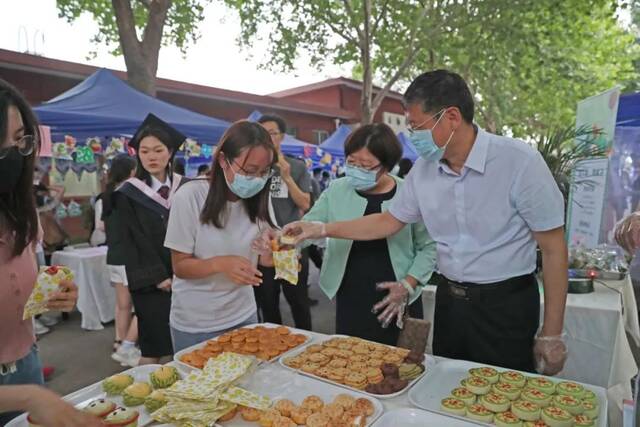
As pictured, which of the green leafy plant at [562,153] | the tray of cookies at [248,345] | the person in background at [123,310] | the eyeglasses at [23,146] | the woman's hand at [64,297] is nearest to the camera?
the eyeglasses at [23,146]

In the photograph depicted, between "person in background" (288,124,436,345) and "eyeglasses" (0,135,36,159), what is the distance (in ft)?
4.57

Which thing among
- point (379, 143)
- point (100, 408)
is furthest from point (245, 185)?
point (100, 408)

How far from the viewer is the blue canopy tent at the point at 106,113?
15.7ft

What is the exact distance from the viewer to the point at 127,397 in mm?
1391

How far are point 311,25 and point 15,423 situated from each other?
37.4 feet

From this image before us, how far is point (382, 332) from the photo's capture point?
2.30 m

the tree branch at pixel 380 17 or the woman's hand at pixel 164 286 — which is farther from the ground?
the tree branch at pixel 380 17

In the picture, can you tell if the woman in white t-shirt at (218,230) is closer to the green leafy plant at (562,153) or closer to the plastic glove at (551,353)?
the plastic glove at (551,353)

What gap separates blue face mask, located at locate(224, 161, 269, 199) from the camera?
1.93 m

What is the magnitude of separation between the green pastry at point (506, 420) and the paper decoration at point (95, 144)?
5.30m

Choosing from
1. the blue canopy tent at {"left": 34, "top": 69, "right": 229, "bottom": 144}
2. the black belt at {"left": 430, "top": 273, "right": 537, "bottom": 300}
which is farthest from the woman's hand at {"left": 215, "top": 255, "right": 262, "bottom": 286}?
the blue canopy tent at {"left": 34, "top": 69, "right": 229, "bottom": 144}

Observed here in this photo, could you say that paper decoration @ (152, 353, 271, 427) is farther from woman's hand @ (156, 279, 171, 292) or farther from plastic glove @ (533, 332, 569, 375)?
woman's hand @ (156, 279, 171, 292)

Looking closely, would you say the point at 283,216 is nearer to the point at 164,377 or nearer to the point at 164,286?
the point at 164,286

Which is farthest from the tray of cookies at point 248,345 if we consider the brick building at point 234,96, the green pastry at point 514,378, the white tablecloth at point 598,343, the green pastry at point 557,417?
the brick building at point 234,96
